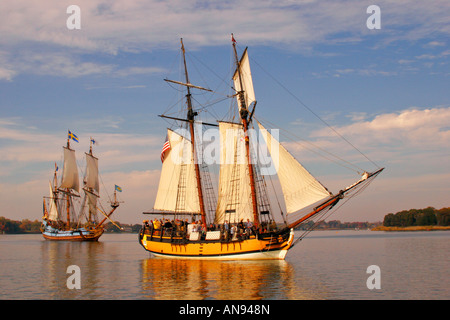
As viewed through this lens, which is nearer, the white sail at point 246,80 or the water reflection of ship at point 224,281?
the water reflection of ship at point 224,281

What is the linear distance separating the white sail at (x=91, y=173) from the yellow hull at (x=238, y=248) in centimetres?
6967

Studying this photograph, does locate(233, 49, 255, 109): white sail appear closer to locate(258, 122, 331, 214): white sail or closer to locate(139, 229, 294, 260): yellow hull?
locate(258, 122, 331, 214): white sail

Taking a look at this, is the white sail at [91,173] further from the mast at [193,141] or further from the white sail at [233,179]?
the white sail at [233,179]

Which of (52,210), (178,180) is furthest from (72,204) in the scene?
(178,180)

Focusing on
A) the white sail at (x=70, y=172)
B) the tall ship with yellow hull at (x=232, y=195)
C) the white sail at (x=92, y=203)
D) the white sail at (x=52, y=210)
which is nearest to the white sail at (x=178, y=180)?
the tall ship with yellow hull at (x=232, y=195)

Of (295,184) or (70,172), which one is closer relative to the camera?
(295,184)

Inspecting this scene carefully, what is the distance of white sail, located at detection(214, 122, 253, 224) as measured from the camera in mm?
47625

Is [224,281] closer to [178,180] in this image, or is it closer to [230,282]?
[230,282]

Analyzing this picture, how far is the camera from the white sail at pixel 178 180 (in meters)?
54.9

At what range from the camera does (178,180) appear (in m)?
56.2

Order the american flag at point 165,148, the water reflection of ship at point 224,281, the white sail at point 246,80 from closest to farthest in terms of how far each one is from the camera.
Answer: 1. the water reflection of ship at point 224,281
2. the white sail at point 246,80
3. the american flag at point 165,148

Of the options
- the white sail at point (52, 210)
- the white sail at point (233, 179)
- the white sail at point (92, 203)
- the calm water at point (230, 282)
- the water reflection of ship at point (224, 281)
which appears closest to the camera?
the water reflection of ship at point (224, 281)

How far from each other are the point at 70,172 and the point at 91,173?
7496 mm
